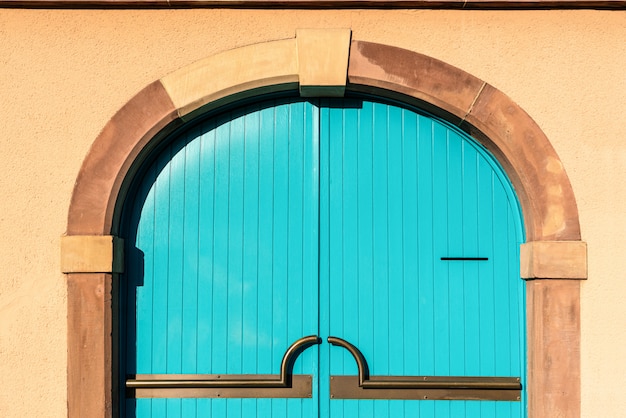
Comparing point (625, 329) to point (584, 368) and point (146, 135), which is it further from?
point (146, 135)

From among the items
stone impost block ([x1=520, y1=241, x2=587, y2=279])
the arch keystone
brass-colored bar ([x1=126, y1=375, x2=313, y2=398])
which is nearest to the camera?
stone impost block ([x1=520, y1=241, x2=587, y2=279])

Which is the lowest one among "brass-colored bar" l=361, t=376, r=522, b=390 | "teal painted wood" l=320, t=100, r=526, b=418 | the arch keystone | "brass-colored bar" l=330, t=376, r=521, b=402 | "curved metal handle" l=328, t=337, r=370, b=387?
"brass-colored bar" l=330, t=376, r=521, b=402

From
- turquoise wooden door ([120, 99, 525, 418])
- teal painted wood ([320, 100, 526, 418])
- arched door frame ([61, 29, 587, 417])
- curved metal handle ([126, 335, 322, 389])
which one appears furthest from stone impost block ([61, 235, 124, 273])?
teal painted wood ([320, 100, 526, 418])

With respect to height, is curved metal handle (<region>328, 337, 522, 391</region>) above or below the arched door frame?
below

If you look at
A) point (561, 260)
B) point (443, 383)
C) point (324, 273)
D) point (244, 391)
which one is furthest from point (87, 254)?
point (561, 260)

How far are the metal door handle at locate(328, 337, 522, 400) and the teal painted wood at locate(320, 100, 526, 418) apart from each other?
4cm

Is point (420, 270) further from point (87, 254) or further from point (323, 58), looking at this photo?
point (87, 254)

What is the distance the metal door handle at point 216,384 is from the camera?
411 centimetres

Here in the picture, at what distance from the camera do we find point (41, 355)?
3961 mm

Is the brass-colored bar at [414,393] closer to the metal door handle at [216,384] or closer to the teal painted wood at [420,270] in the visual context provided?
the teal painted wood at [420,270]

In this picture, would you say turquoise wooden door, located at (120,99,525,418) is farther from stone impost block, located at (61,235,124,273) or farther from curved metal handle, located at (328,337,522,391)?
stone impost block, located at (61,235,124,273)

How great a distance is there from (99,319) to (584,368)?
8.43 feet

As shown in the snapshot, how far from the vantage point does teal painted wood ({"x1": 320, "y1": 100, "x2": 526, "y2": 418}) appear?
13.5 feet

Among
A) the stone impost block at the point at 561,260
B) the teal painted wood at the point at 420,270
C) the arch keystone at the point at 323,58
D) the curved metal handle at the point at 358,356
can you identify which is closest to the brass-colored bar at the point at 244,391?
the teal painted wood at the point at 420,270
